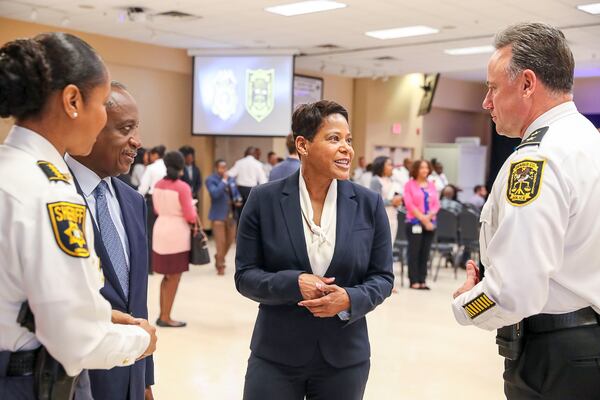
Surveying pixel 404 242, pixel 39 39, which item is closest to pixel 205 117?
pixel 404 242

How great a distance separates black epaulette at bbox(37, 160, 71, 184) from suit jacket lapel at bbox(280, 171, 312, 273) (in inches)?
43.4

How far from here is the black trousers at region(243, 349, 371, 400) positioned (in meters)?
2.26

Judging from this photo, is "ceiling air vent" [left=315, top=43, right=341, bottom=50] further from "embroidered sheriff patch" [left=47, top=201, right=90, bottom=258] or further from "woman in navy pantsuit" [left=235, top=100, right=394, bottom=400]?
"embroidered sheriff patch" [left=47, top=201, right=90, bottom=258]

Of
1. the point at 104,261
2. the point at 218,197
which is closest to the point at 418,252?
the point at 218,197

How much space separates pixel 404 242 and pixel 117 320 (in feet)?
24.8

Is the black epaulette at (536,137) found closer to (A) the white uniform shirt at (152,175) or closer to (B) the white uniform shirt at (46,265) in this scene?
(B) the white uniform shirt at (46,265)

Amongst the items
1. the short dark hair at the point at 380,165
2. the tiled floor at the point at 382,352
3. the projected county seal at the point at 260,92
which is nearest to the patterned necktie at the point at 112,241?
the tiled floor at the point at 382,352

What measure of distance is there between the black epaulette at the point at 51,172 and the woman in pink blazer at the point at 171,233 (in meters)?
4.57

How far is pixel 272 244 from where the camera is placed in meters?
2.35

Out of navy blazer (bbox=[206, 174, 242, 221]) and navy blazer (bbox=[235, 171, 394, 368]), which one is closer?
navy blazer (bbox=[235, 171, 394, 368])

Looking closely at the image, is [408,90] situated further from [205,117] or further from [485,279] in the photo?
[485,279]

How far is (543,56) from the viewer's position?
1874 mm

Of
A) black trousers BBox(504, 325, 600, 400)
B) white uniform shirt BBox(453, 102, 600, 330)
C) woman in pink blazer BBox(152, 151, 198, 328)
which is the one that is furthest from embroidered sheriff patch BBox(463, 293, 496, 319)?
woman in pink blazer BBox(152, 151, 198, 328)

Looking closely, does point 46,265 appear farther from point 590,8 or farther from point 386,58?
point 386,58
